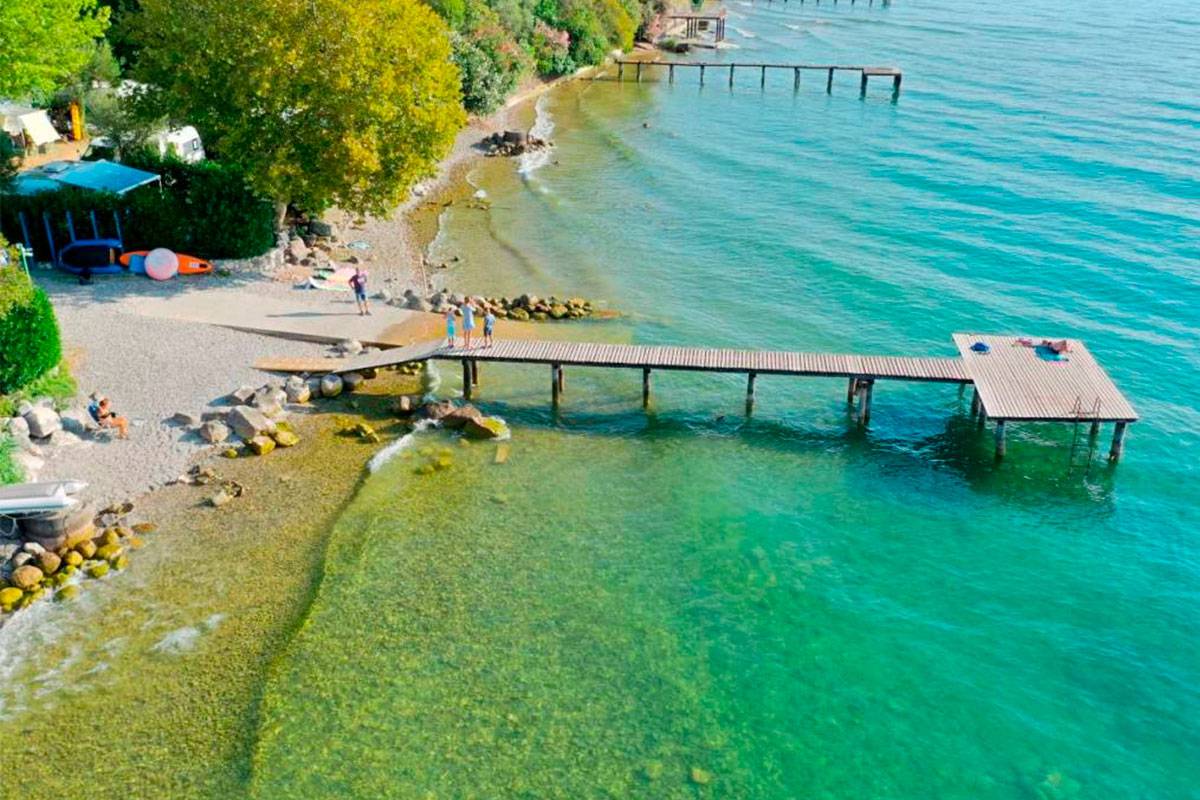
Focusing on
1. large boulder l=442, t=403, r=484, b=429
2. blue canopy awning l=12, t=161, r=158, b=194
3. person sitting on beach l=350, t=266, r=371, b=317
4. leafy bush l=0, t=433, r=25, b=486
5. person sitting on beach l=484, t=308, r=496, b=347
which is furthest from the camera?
blue canopy awning l=12, t=161, r=158, b=194

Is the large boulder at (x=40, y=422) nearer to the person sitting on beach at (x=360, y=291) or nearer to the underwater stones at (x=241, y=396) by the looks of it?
the underwater stones at (x=241, y=396)

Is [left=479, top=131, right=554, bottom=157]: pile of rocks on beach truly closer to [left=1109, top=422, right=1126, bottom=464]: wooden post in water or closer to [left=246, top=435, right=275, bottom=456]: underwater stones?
[left=246, top=435, right=275, bottom=456]: underwater stones

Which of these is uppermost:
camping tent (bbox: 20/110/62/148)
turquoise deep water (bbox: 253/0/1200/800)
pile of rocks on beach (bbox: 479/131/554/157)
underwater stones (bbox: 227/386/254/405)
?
Answer: camping tent (bbox: 20/110/62/148)

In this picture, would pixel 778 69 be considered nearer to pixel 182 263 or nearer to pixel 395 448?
pixel 182 263

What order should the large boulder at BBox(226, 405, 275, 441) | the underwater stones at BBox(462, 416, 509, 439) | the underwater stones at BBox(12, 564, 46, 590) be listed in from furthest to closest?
the underwater stones at BBox(462, 416, 509, 439)
the large boulder at BBox(226, 405, 275, 441)
the underwater stones at BBox(12, 564, 46, 590)

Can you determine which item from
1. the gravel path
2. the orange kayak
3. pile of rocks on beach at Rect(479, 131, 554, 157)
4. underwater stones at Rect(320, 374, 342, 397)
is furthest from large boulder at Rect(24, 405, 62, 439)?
pile of rocks on beach at Rect(479, 131, 554, 157)

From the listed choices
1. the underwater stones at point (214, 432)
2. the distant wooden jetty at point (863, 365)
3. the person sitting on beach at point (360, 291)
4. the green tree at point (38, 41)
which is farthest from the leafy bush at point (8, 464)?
the green tree at point (38, 41)

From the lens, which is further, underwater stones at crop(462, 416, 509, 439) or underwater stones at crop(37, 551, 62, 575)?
underwater stones at crop(462, 416, 509, 439)
